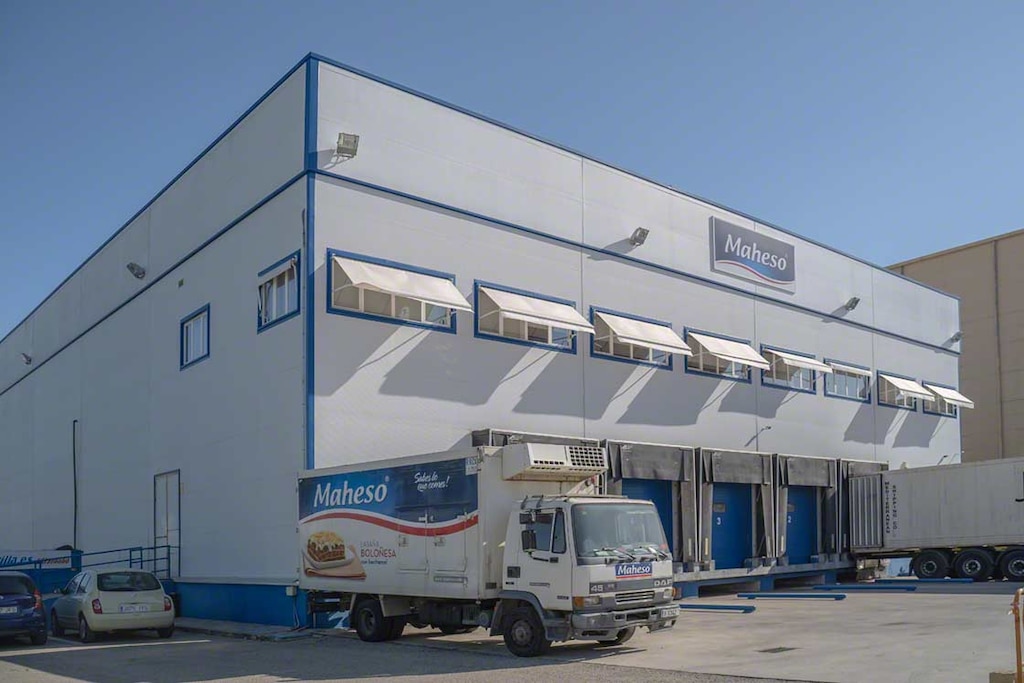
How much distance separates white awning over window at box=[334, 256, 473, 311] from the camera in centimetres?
2153

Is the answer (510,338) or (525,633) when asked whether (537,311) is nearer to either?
(510,338)

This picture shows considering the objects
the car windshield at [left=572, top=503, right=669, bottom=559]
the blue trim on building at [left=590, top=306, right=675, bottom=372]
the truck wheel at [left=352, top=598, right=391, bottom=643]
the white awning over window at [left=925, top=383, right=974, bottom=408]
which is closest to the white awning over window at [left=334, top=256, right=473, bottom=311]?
the blue trim on building at [left=590, top=306, right=675, bottom=372]

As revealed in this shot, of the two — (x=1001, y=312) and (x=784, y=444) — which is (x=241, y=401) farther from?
(x=1001, y=312)

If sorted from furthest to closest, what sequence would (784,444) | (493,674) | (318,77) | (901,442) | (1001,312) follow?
(1001,312), (901,442), (784,444), (318,77), (493,674)

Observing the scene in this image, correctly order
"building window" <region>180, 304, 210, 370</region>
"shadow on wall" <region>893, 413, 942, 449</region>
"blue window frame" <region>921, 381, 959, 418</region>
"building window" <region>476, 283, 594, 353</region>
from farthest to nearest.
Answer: "blue window frame" <region>921, 381, 959, 418</region>
"shadow on wall" <region>893, 413, 942, 449</region>
"building window" <region>180, 304, 210, 370</region>
"building window" <region>476, 283, 594, 353</region>

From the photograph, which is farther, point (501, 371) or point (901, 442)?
point (901, 442)

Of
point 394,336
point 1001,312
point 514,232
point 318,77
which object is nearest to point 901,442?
point 1001,312

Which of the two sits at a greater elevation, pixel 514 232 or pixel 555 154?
pixel 555 154

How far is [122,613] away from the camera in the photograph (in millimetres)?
19516

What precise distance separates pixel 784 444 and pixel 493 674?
69.1 ft

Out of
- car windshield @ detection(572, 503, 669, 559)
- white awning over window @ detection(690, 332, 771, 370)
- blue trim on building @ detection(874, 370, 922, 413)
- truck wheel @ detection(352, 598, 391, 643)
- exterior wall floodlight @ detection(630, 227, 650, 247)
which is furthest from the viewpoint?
blue trim on building @ detection(874, 370, 922, 413)

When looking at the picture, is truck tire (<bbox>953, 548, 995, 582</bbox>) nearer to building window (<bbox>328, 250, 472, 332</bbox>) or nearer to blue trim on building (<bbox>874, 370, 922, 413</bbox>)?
blue trim on building (<bbox>874, 370, 922, 413</bbox>)

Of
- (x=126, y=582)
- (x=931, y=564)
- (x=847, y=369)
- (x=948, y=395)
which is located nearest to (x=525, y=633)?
(x=126, y=582)

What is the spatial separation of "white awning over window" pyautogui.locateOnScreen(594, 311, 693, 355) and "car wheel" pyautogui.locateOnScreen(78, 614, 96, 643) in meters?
13.8
